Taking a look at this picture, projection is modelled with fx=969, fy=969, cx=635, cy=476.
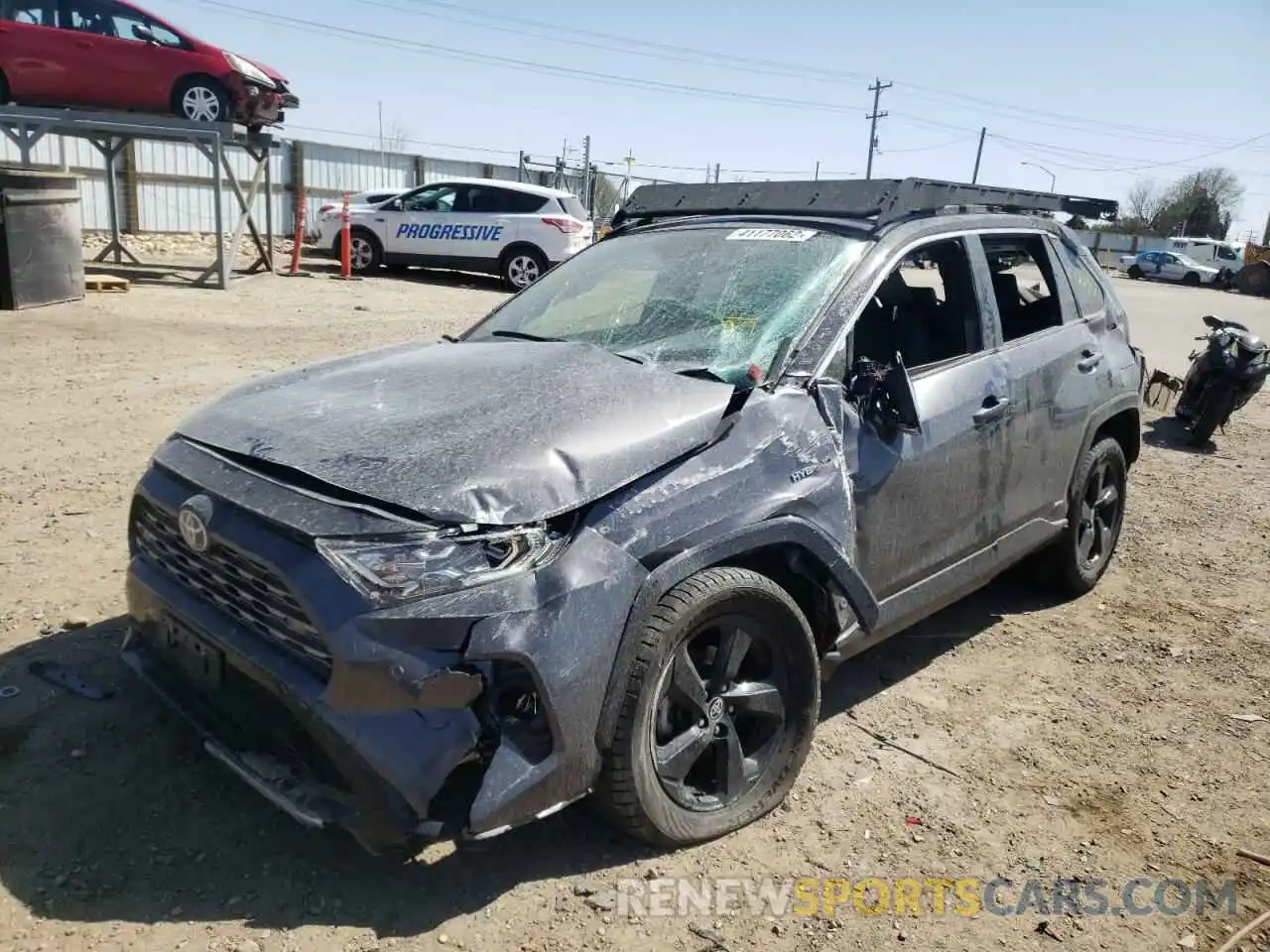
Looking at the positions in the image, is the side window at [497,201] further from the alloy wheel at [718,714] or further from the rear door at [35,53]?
the alloy wheel at [718,714]

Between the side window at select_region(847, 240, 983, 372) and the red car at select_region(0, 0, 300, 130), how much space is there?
497 inches

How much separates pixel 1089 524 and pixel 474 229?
46.2 feet

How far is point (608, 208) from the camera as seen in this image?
29.6 metres

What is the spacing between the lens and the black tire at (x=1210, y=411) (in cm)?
834

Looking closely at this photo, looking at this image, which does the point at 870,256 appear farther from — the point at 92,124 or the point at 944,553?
the point at 92,124

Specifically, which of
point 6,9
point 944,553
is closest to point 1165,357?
point 944,553

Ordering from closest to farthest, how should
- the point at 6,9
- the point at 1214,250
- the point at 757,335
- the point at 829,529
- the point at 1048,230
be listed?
the point at 829,529
the point at 757,335
the point at 1048,230
the point at 6,9
the point at 1214,250

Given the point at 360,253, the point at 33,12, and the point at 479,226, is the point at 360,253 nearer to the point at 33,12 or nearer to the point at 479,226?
Answer: the point at 479,226

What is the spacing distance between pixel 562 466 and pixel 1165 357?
13.8 m

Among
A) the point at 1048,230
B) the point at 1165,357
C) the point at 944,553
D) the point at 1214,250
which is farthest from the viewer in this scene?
the point at 1214,250

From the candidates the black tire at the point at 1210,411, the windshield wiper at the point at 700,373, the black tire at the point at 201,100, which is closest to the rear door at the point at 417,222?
the black tire at the point at 201,100

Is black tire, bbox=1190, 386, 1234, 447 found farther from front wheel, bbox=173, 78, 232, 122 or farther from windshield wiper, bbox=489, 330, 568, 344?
front wheel, bbox=173, 78, 232, 122

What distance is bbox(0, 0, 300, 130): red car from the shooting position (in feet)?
41.1

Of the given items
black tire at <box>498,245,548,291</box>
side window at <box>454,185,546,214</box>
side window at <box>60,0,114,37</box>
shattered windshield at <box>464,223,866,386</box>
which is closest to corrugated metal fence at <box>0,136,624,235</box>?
side window at <box>454,185,546,214</box>
